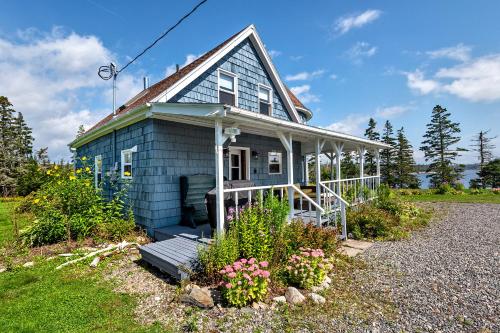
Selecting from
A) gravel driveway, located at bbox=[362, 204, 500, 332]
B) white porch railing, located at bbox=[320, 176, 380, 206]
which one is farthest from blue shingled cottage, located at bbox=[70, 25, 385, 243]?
gravel driveway, located at bbox=[362, 204, 500, 332]

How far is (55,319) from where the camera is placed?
3127mm

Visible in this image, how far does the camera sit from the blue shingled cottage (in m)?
5.44

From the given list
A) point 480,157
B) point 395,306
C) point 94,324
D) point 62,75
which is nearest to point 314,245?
point 395,306

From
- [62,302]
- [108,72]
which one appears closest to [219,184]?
[62,302]

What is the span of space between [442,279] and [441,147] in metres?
26.5

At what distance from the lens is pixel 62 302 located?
3531mm

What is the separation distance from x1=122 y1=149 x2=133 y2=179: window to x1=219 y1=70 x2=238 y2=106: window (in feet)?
12.1

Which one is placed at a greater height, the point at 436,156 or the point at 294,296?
the point at 436,156

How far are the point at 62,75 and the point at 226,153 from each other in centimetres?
866

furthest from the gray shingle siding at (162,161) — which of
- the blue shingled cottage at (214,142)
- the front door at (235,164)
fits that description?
the front door at (235,164)

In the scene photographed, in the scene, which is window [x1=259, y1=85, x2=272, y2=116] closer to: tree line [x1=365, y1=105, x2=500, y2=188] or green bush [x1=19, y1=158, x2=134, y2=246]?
green bush [x1=19, y1=158, x2=134, y2=246]

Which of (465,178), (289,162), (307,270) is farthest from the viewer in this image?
(465,178)

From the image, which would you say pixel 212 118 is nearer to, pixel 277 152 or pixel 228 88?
pixel 228 88

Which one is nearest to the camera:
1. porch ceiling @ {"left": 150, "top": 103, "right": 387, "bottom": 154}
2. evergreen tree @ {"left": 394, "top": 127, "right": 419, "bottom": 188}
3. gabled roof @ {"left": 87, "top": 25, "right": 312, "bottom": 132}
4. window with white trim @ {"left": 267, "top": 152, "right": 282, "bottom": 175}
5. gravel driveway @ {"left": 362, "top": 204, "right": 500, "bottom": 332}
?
gravel driveway @ {"left": 362, "top": 204, "right": 500, "bottom": 332}
